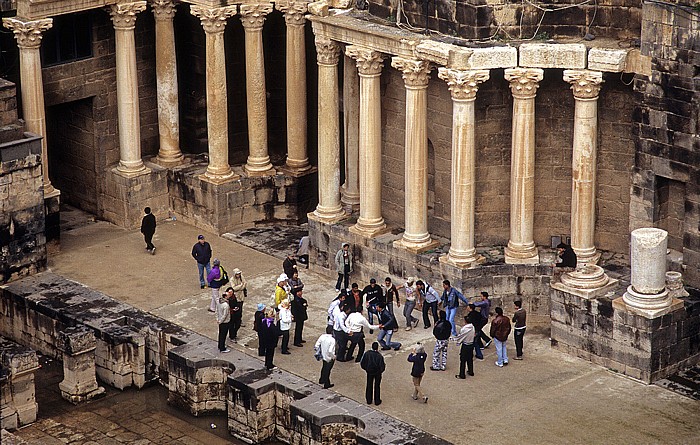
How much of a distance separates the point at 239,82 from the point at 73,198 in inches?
271

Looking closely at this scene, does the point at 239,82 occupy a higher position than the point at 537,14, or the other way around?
the point at 537,14

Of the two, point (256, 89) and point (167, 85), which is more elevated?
point (256, 89)

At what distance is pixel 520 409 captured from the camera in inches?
2039

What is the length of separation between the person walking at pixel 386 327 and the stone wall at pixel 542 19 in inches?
311

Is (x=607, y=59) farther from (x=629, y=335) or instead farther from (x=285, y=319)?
(x=285, y=319)

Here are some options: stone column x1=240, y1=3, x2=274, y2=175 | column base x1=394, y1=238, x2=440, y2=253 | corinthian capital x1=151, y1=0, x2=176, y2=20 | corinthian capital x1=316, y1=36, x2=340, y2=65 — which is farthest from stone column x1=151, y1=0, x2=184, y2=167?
column base x1=394, y1=238, x2=440, y2=253

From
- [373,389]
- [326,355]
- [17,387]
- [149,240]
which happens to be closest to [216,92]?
[149,240]

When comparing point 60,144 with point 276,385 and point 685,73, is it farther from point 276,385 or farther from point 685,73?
point 685,73

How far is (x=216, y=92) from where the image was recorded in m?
63.8

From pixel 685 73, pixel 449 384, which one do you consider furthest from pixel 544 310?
pixel 685 73

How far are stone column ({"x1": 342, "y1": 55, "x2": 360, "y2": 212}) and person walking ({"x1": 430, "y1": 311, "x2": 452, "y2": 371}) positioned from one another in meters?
8.17

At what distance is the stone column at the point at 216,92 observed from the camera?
6281cm

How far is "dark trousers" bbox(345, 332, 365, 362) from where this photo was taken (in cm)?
5381

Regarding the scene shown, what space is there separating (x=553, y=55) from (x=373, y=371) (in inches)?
401
